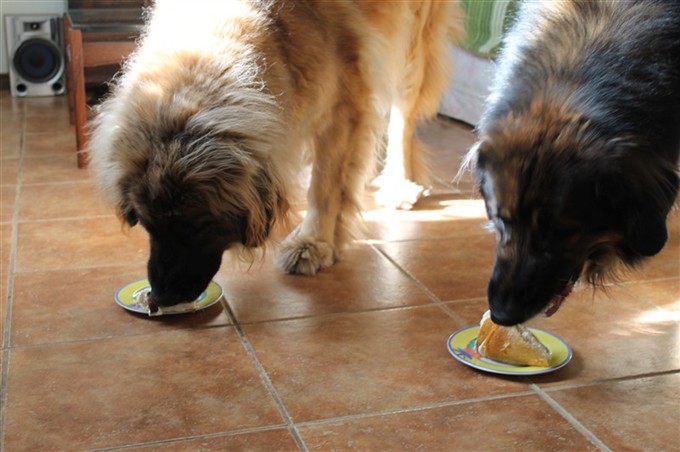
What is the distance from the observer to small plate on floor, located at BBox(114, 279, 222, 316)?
2.41m

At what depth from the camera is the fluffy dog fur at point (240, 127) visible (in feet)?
6.88

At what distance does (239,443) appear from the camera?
70.7 inches

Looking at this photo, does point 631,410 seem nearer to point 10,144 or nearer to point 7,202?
point 7,202

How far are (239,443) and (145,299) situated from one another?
2.58ft

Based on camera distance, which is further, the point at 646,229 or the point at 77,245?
the point at 77,245

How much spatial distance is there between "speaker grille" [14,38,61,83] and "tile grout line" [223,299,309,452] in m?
4.13

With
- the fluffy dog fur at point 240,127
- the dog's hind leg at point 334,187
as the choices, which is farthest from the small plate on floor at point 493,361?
the dog's hind leg at point 334,187

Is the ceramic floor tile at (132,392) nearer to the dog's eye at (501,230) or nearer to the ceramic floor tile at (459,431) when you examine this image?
the ceramic floor tile at (459,431)

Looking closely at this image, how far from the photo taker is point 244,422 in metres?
1.88

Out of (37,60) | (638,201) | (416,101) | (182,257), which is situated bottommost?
(37,60)

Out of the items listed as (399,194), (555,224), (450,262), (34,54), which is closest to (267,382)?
(555,224)

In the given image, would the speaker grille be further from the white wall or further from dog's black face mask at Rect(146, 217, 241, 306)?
dog's black face mask at Rect(146, 217, 241, 306)

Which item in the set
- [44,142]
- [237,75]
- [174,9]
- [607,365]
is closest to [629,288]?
[607,365]

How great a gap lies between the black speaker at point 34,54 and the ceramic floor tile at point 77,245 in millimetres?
3133
